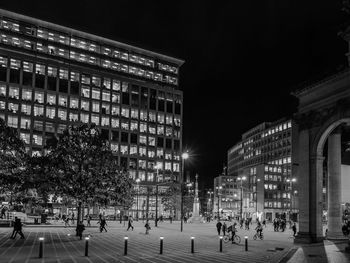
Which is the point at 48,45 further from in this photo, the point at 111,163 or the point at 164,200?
the point at 111,163

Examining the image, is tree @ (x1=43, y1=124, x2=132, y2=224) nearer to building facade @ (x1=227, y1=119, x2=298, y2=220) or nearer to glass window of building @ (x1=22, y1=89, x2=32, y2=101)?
glass window of building @ (x1=22, y1=89, x2=32, y2=101)

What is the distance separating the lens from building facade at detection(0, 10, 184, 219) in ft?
423

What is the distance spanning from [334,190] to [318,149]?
466 cm

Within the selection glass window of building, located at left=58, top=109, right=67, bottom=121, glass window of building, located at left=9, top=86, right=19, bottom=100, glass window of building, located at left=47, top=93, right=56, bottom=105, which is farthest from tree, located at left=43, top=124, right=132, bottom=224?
glass window of building, located at left=58, top=109, right=67, bottom=121

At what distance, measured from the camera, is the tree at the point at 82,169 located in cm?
4888

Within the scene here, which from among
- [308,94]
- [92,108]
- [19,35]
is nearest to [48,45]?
[19,35]

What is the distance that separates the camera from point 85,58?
491 ft

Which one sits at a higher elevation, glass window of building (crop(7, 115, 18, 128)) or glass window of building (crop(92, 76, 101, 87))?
glass window of building (crop(92, 76, 101, 87))

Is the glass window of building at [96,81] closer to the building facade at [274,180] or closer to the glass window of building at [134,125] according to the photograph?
the glass window of building at [134,125]

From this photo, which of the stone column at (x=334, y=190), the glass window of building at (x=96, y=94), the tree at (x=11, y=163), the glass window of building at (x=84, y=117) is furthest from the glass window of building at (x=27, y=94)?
the stone column at (x=334, y=190)

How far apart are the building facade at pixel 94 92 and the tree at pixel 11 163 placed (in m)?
77.5

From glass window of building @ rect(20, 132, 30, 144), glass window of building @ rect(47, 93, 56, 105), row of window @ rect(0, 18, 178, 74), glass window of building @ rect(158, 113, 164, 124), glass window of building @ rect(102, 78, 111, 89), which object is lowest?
glass window of building @ rect(20, 132, 30, 144)

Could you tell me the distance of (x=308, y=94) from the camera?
3916 centimetres

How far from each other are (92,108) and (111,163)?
299 feet
